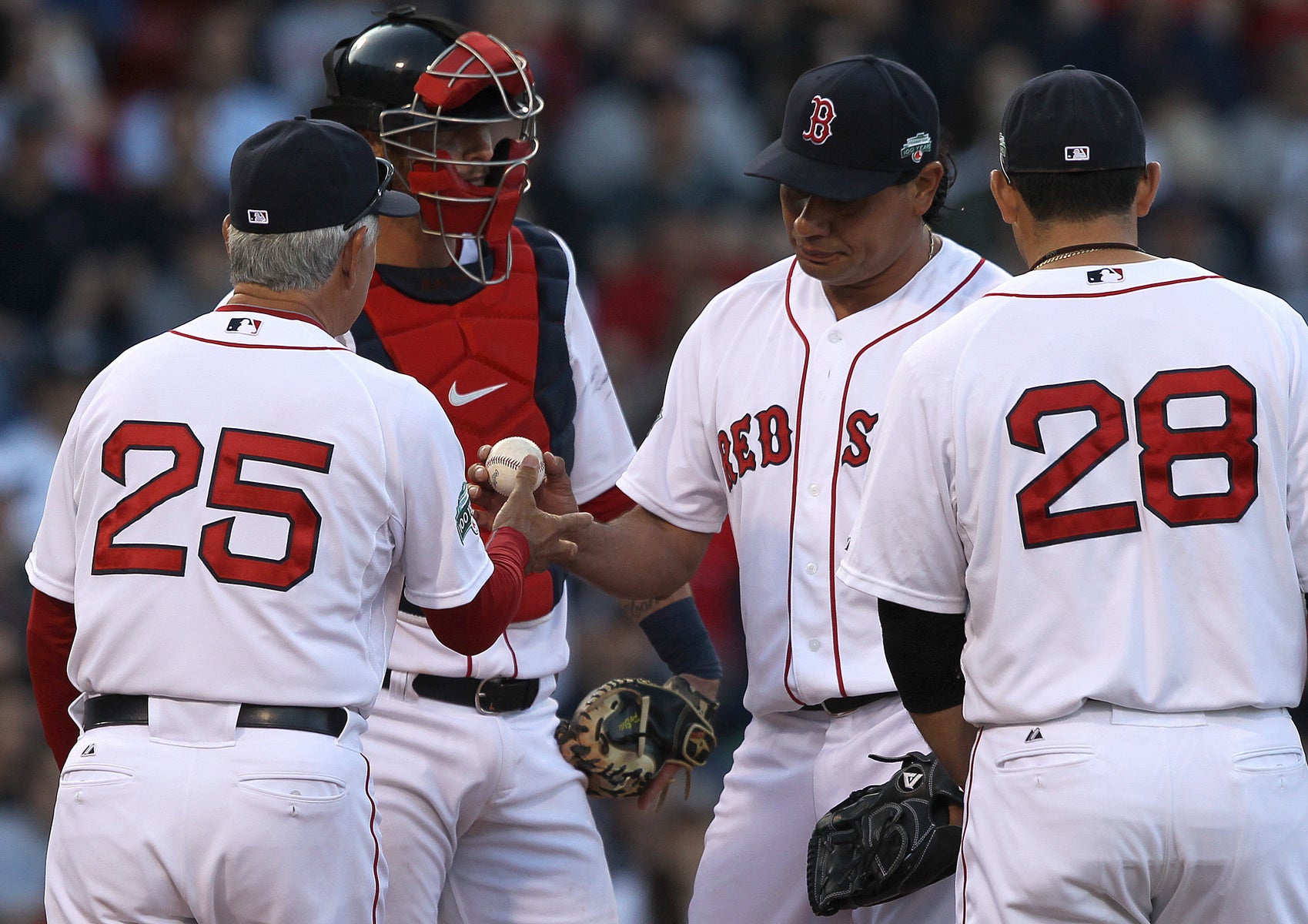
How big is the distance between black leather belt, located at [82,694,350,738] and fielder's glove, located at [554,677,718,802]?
40.9 inches

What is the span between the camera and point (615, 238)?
9.16 metres

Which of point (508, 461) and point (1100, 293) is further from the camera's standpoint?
point (508, 461)

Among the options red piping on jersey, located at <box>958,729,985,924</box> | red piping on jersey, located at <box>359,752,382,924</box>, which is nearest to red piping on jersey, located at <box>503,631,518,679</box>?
red piping on jersey, located at <box>359,752,382,924</box>

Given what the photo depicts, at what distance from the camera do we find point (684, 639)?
422 centimetres

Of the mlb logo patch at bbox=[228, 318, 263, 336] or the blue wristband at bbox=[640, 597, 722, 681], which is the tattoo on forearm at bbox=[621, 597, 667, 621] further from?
the mlb logo patch at bbox=[228, 318, 263, 336]

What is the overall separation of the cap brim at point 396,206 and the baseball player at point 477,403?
49cm

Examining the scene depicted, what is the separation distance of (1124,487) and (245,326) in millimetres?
1616

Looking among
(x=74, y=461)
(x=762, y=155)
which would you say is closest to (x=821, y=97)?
(x=762, y=155)

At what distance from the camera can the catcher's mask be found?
152 inches

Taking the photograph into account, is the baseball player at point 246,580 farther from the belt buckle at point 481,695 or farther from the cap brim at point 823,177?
the cap brim at point 823,177

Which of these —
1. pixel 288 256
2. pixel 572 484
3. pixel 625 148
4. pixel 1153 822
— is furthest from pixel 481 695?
pixel 625 148

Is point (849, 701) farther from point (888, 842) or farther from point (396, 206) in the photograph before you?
point (396, 206)

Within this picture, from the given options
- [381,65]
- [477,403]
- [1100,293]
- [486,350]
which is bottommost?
[477,403]

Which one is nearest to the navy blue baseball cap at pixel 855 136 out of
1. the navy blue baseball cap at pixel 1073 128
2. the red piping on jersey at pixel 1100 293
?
the navy blue baseball cap at pixel 1073 128
